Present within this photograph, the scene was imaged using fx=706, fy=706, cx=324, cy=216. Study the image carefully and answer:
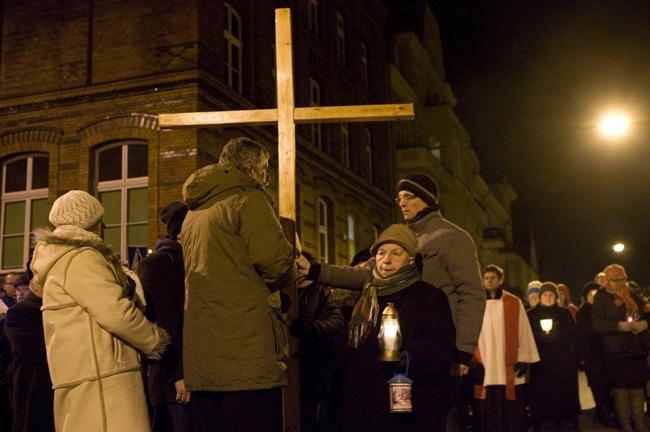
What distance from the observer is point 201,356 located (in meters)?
3.50

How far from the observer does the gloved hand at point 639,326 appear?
29.3 ft

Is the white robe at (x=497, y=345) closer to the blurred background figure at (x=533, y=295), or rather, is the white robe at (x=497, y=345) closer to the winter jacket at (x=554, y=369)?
the winter jacket at (x=554, y=369)

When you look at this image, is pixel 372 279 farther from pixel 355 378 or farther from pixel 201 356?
pixel 201 356

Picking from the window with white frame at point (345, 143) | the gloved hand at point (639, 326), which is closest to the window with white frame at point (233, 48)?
the window with white frame at point (345, 143)

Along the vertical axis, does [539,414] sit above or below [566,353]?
below

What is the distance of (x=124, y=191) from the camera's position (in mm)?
14898

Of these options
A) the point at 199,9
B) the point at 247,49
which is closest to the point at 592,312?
the point at 199,9

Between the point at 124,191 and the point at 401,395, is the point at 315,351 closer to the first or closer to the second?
the point at 401,395

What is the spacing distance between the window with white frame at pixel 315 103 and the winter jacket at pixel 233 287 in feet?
57.3

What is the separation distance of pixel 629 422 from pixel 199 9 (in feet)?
36.0

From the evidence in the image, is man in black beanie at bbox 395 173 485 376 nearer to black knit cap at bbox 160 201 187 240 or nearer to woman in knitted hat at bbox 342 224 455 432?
woman in knitted hat at bbox 342 224 455 432

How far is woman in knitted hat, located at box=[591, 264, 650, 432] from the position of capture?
9.02m

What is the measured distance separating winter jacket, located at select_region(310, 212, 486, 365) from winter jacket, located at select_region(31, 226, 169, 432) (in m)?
1.42

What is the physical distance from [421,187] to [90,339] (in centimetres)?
232
